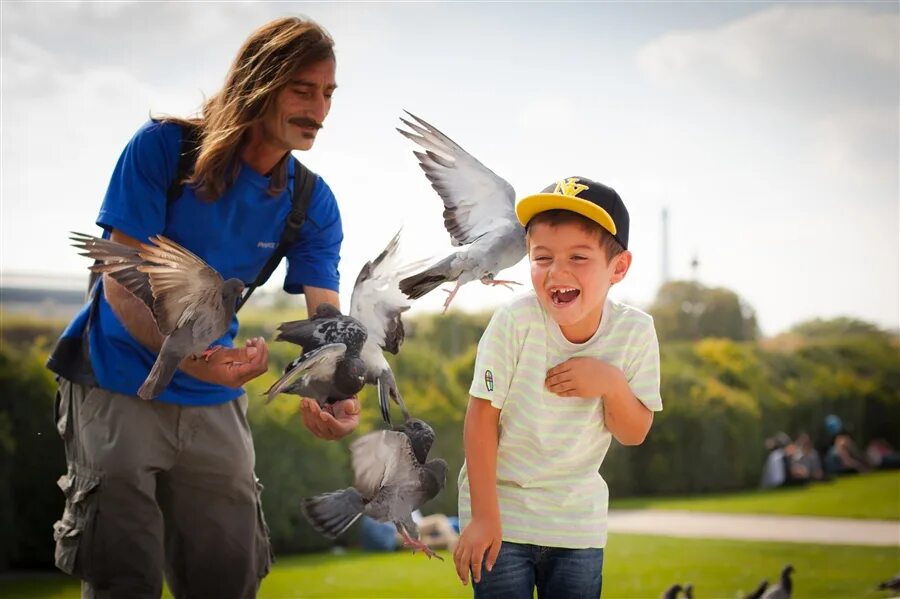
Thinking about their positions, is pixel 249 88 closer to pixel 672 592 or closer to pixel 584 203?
pixel 584 203

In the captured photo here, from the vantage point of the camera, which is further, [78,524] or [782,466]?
[782,466]

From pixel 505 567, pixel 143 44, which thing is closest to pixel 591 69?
pixel 143 44

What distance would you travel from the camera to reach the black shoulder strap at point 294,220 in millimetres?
2176

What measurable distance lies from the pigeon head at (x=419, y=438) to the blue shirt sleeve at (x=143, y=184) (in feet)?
2.23

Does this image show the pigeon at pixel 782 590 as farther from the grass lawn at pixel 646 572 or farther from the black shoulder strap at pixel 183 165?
the black shoulder strap at pixel 183 165


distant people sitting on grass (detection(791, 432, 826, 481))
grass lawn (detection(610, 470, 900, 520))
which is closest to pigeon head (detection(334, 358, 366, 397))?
grass lawn (detection(610, 470, 900, 520))

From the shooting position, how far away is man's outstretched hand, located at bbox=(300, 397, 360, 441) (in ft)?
6.51

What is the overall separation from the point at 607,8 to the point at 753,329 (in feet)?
12.2

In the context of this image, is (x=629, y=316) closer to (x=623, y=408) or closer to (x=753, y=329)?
(x=623, y=408)

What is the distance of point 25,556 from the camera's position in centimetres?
454

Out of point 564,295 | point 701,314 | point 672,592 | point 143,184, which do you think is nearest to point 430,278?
point 564,295

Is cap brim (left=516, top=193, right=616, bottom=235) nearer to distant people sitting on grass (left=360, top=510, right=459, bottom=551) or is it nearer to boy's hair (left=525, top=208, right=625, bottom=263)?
boy's hair (left=525, top=208, right=625, bottom=263)

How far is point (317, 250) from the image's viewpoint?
2291 mm

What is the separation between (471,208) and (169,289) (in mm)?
682
